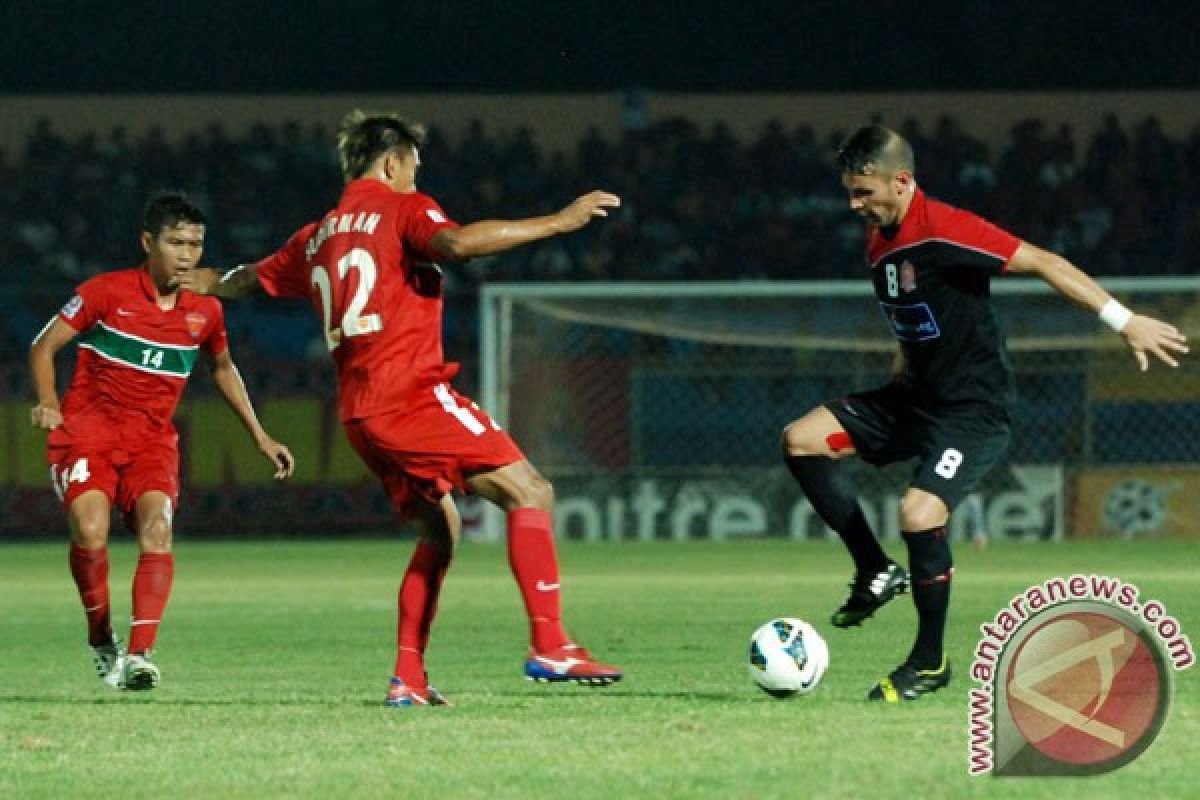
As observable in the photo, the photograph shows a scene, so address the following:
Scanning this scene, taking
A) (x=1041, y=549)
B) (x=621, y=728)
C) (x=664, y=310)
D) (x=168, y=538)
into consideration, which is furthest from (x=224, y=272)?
(x=664, y=310)

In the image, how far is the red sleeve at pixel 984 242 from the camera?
26.1ft

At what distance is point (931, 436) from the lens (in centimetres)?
839

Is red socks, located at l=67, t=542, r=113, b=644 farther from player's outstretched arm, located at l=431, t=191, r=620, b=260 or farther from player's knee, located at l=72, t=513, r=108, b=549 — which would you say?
player's outstretched arm, located at l=431, t=191, r=620, b=260

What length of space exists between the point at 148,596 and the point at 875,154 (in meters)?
3.48

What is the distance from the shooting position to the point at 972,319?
8367 mm

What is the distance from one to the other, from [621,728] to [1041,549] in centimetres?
1311

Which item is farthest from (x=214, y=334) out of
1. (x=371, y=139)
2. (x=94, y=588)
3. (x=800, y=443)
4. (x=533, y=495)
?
(x=800, y=443)

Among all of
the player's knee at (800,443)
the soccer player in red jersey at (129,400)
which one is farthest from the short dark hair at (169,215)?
the player's knee at (800,443)

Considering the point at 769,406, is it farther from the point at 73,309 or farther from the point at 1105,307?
the point at 1105,307

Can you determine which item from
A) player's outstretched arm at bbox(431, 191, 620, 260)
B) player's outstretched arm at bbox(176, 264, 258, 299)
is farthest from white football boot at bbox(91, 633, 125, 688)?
player's outstretched arm at bbox(431, 191, 620, 260)

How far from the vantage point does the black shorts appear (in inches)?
323

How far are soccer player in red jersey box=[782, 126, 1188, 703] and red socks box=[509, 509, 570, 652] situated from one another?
1.17 m

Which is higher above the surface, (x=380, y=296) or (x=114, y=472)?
(x=380, y=296)

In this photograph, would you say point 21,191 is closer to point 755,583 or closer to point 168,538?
point 755,583
